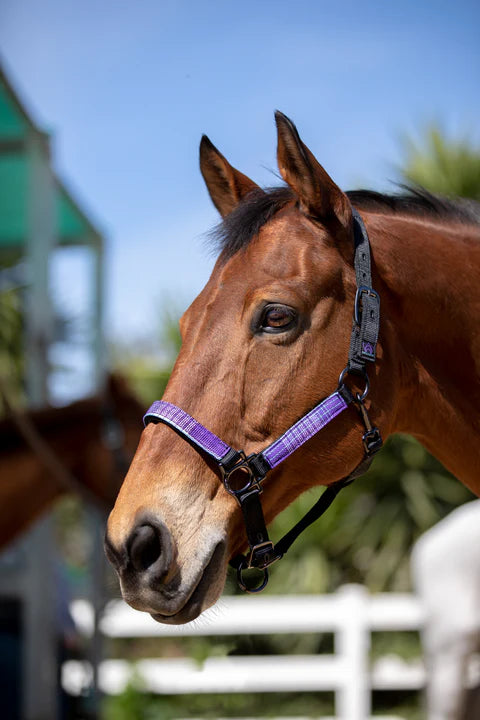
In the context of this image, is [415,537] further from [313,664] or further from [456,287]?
[456,287]

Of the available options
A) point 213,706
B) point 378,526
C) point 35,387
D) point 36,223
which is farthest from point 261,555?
point 378,526

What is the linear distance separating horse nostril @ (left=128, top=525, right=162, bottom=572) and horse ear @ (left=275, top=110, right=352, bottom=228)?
860 millimetres

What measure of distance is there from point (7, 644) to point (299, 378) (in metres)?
4.20

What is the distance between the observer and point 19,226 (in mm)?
6770

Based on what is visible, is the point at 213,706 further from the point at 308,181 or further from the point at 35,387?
the point at 308,181

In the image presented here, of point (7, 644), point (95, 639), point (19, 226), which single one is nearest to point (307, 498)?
point (95, 639)

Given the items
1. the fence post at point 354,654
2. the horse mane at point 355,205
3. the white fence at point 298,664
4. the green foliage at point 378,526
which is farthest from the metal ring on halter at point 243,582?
the green foliage at point 378,526

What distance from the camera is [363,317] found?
170 centimetres

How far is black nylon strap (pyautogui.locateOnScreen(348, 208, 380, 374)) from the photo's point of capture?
1.68 meters

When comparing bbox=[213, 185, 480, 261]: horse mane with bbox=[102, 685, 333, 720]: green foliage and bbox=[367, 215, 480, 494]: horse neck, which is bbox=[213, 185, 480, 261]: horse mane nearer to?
bbox=[367, 215, 480, 494]: horse neck

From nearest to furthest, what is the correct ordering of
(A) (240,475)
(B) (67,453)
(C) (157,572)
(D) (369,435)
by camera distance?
1. (C) (157,572)
2. (A) (240,475)
3. (D) (369,435)
4. (B) (67,453)

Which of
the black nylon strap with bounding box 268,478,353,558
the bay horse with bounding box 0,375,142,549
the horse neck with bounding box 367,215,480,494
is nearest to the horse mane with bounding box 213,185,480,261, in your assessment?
the horse neck with bounding box 367,215,480,494

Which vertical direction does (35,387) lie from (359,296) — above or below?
below

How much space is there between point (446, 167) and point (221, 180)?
5.86m
